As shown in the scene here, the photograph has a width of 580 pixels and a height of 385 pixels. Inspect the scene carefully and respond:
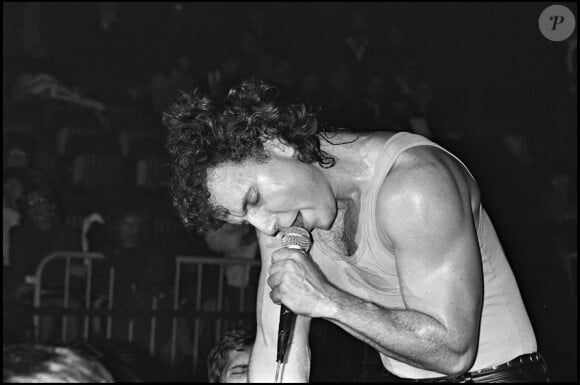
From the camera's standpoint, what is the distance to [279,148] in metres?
2.07

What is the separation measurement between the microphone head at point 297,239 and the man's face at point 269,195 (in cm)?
7

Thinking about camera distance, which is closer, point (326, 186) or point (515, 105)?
point (326, 186)

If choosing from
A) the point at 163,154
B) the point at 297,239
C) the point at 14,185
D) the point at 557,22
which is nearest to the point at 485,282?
the point at 297,239

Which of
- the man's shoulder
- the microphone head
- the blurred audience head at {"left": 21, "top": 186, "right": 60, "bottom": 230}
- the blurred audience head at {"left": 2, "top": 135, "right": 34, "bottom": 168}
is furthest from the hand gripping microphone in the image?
the blurred audience head at {"left": 2, "top": 135, "right": 34, "bottom": 168}

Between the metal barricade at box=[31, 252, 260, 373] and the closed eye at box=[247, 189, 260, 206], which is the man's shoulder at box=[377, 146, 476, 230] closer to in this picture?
the closed eye at box=[247, 189, 260, 206]

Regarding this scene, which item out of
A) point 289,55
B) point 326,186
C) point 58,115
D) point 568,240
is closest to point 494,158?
point 568,240

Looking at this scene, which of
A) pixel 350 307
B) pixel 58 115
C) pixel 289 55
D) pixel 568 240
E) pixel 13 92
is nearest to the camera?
pixel 350 307

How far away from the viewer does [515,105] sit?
21.2 ft

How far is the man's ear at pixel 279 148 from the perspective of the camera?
6.75ft

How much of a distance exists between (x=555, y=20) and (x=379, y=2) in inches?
56.8

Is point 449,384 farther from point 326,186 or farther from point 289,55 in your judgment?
point 289,55

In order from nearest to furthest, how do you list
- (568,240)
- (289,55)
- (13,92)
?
(568,240) → (13,92) → (289,55)

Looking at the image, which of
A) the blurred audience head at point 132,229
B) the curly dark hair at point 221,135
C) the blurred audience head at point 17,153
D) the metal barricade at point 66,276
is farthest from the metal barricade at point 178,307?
the curly dark hair at point 221,135

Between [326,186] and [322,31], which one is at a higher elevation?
[322,31]
